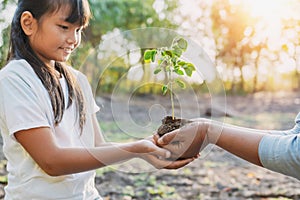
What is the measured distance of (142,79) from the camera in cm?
138

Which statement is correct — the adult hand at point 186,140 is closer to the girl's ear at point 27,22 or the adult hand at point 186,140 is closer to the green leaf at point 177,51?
the green leaf at point 177,51

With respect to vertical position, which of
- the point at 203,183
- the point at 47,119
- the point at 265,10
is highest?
the point at 265,10

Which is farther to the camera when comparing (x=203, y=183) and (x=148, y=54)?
(x=203, y=183)

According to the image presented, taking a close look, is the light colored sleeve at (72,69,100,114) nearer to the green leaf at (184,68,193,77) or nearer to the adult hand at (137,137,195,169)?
the adult hand at (137,137,195,169)

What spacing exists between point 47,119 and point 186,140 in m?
0.43

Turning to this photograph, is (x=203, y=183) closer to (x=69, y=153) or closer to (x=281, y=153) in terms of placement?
(x=281, y=153)

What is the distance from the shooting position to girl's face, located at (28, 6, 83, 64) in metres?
1.43

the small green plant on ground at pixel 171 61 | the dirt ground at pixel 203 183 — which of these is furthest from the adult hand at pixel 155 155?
the dirt ground at pixel 203 183

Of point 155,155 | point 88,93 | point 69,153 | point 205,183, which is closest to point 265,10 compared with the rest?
point 205,183

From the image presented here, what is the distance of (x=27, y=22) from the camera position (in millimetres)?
1451

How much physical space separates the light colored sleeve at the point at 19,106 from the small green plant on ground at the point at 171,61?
360 millimetres

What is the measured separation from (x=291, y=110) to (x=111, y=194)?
Answer: 8404 mm

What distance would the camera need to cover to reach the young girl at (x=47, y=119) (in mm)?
1352

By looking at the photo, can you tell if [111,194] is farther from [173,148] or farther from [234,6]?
[234,6]
